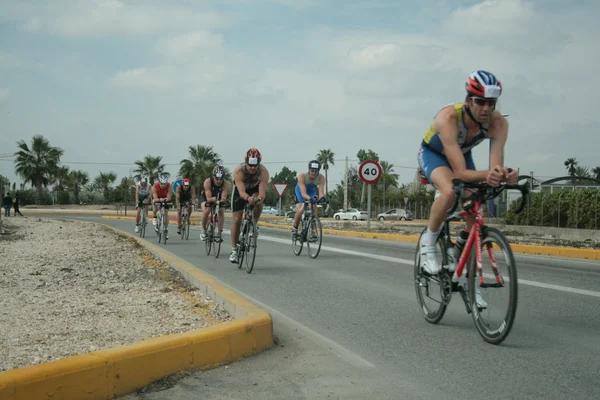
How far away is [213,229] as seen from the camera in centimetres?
1271

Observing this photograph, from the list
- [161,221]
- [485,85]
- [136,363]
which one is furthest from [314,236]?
[136,363]

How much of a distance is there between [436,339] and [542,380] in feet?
4.06

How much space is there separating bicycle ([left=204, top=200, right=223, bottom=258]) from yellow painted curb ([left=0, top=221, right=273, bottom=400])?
7433 millimetres

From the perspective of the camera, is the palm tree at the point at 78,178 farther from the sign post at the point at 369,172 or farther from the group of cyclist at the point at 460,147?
the group of cyclist at the point at 460,147

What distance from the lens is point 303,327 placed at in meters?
5.61

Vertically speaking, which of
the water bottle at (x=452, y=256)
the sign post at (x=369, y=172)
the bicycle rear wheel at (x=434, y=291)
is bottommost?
the bicycle rear wheel at (x=434, y=291)

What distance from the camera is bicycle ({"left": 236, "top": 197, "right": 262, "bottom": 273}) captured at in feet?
32.4

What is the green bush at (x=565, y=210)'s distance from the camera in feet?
83.6

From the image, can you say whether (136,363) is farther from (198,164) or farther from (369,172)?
(198,164)

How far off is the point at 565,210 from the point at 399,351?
2471cm

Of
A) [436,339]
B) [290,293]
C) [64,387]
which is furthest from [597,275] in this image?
[64,387]

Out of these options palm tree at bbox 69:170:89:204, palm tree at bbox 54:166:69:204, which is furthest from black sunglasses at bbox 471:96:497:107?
palm tree at bbox 69:170:89:204

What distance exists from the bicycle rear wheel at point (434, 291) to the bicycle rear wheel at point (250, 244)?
424 centimetres

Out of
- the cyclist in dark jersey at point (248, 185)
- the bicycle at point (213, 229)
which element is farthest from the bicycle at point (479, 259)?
the bicycle at point (213, 229)
